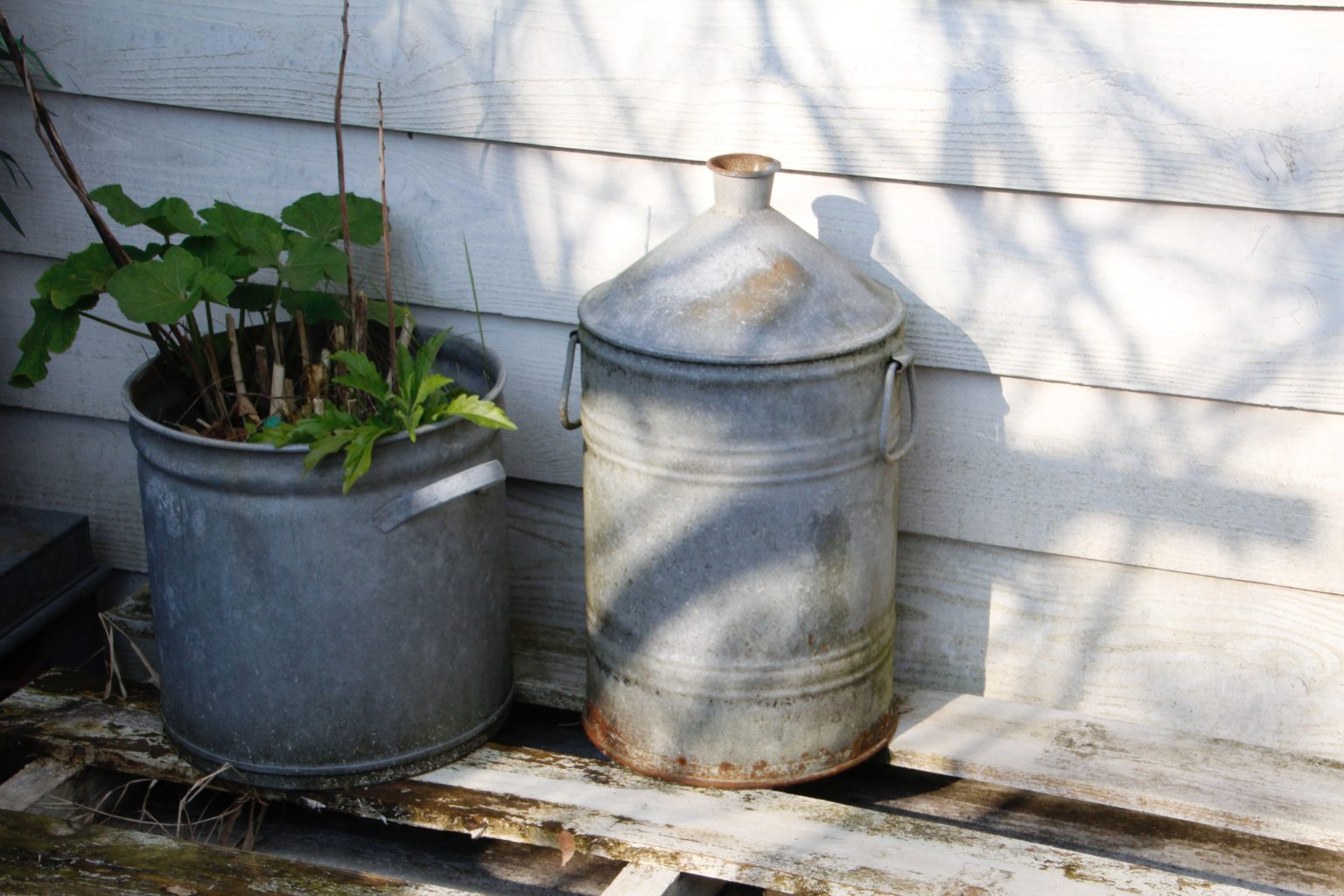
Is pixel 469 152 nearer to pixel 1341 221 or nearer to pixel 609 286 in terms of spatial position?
pixel 609 286

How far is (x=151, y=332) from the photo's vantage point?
2.02 m

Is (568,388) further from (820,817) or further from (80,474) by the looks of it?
(80,474)

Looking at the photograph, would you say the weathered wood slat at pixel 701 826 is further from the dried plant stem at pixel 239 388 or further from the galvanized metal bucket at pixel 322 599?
the dried plant stem at pixel 239 388

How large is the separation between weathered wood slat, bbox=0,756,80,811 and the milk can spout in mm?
1256

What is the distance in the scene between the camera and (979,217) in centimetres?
198

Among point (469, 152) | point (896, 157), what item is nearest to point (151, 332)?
point (469, 152)

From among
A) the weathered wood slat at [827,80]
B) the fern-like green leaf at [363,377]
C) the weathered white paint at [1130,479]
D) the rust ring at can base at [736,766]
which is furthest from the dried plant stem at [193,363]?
the weathered white paint at [1130,479]

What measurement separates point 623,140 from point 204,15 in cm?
70

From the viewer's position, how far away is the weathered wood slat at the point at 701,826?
175cm

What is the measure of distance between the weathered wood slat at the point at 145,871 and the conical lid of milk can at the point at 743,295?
756 mm

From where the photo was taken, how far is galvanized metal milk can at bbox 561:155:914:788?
1.81m

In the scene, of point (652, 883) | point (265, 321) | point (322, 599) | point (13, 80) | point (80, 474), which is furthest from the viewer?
point (80, 474)

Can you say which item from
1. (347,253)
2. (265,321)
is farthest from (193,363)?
(347,253)

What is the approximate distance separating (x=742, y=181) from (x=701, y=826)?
85 centimetres
